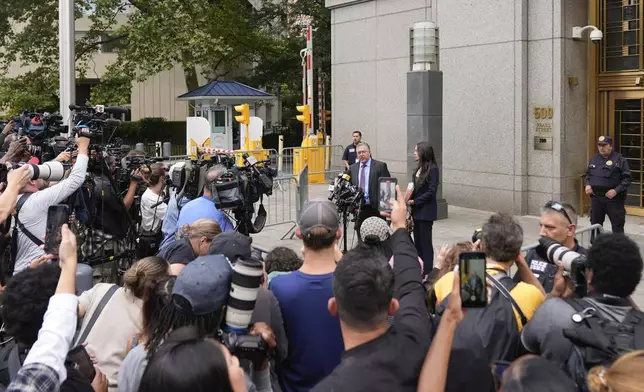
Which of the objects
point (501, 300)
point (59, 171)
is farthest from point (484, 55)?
point (501, 300)

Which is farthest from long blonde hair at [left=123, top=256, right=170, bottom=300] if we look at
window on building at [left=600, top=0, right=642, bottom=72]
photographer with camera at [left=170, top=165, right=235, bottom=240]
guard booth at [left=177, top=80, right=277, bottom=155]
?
guard booth at [left=177, top=80, right=277, bottom=155]

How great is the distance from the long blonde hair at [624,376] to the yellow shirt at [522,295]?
106 cm

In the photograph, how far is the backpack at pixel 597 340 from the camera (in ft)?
8.64

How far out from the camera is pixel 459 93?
47.2ft

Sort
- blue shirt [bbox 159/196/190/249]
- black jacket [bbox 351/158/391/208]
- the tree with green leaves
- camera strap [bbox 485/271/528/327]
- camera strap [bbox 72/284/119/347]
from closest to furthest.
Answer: camera strap [bbox 485/271/528/327] < camera strap [bbox 72/284/119/347] < blue shirt [bbox 159/196/190/249] < black jacket [bbox 351/158/391/208] < the tree with green leaves

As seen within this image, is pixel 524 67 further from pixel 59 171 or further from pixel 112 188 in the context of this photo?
pixel 59 171

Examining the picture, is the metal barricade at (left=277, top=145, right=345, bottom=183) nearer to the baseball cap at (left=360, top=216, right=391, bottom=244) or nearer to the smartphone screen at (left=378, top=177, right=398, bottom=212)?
the smartphone screen at (left=378, top=177, right=398, bottom=212)

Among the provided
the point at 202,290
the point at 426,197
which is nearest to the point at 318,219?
Answer: the point at 202,290

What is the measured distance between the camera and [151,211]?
7.34 m

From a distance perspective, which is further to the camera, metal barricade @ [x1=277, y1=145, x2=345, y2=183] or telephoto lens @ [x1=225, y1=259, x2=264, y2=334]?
metal barricade @ [x1=277, y1=145, x2=345, y2=183]

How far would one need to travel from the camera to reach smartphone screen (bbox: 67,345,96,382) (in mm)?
2736

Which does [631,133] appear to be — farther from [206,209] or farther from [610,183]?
[206,209]

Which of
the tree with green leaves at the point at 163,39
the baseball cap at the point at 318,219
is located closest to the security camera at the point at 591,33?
the baseball cap at the point at 318,219

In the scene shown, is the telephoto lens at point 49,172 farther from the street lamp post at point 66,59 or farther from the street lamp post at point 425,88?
the street lamp post at point 425,88
